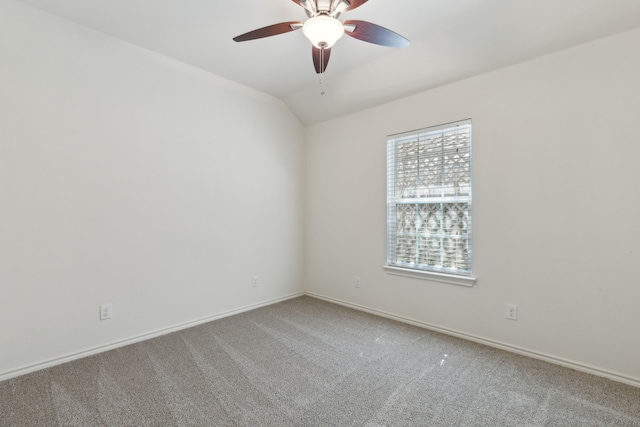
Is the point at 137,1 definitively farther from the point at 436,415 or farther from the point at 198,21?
the point at 436,415

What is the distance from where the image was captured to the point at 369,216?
3.43 m

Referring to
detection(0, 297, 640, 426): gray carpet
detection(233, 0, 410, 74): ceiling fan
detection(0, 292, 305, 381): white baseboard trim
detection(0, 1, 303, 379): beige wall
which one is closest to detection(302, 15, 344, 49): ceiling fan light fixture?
detection(233, 0, 410, 74): ceiling fan

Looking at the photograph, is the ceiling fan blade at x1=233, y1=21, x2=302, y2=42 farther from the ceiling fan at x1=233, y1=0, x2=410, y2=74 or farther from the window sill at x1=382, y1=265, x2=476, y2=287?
the window sill at x1=382, y1=265, x2=476, y2=287

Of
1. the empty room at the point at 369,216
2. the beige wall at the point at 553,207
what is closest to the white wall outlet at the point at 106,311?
the empty room at the point at 369,216

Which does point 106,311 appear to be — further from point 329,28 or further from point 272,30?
point 329,28

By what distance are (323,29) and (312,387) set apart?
2168 millimetres

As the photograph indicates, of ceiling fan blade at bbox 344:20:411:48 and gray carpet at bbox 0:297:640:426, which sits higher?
ceiling fan blade at bbox 344:20:411:48

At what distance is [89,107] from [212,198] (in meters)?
1.25

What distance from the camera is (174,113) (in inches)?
113

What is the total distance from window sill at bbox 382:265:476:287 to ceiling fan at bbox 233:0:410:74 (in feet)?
6.51

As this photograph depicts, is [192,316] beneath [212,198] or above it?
beneath

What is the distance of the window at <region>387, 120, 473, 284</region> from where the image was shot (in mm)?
2756

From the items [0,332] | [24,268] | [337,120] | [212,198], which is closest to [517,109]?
[337,120]

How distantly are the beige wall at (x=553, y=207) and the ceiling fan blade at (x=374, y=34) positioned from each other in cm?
119
